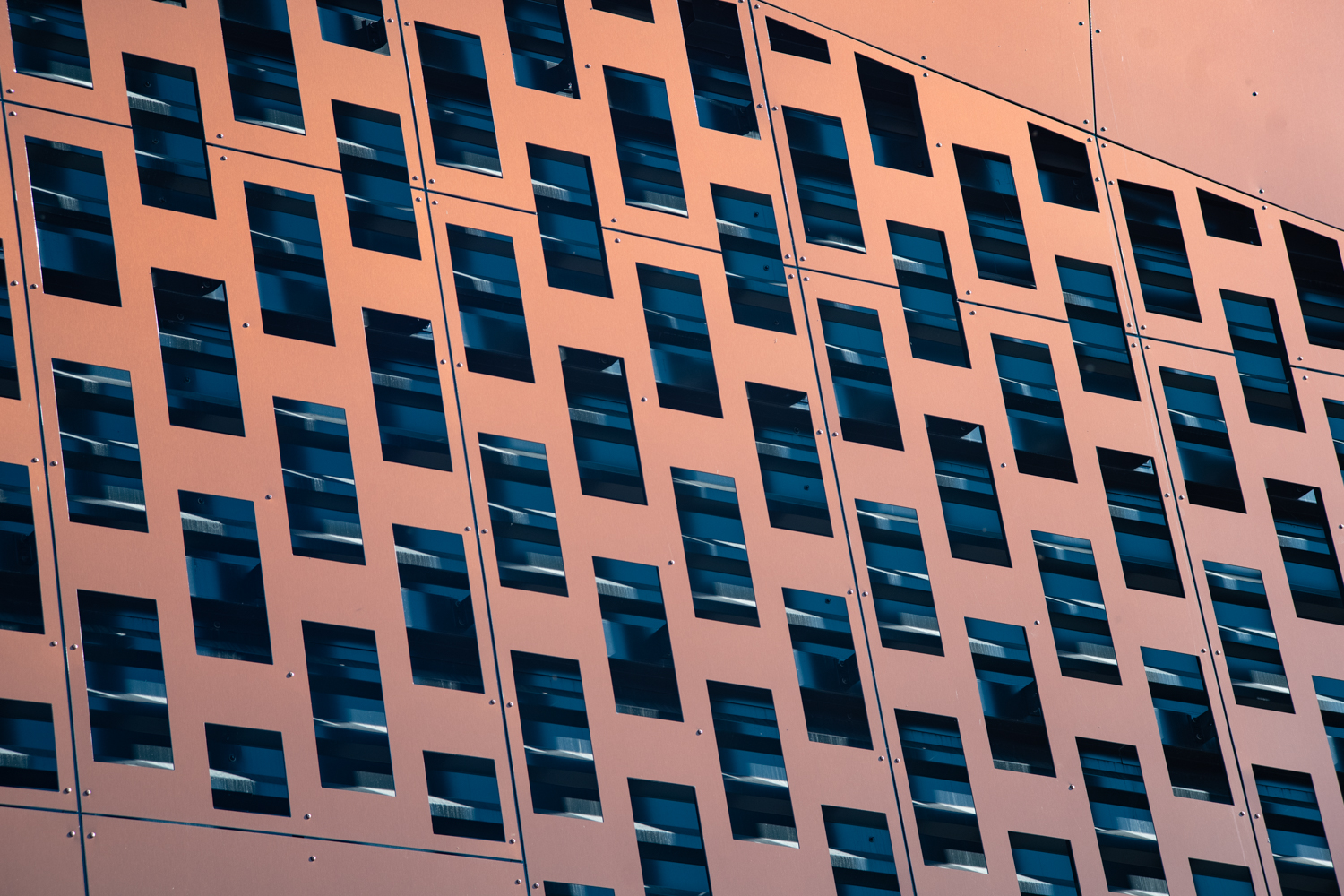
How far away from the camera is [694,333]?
18.3 feet

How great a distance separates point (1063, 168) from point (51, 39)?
3540 millimetres

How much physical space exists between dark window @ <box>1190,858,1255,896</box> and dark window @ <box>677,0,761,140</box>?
2.96 meters

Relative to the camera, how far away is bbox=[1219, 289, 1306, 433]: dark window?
6102 mm

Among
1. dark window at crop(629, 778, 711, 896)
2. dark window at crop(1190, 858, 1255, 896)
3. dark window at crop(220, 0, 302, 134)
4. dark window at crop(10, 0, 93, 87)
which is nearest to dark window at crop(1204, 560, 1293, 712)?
dark window at crop(1190, 858, 1255, 896)

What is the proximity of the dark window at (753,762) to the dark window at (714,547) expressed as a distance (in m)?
0.25

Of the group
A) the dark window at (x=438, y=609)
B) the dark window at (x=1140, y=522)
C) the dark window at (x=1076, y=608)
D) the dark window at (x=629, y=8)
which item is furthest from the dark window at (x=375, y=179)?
the dark window at (x=1140, y=522)

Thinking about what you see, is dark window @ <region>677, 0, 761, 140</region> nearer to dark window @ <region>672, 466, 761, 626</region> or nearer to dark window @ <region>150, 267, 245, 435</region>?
dark window @ <region>672, 466, 761, 626</region>

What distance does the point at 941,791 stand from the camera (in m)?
5.45

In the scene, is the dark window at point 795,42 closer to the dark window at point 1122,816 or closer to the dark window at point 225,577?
the dark window at point 225,577

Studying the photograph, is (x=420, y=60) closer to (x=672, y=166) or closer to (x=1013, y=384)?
(x=672, y=166)

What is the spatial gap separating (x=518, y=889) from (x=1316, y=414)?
3.43m

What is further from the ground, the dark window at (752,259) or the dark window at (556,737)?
the dark window at (752,259)

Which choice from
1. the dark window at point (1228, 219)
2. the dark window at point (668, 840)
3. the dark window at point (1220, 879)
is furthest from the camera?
the dark window at point (1228, 219)

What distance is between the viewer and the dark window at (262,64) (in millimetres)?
5305
